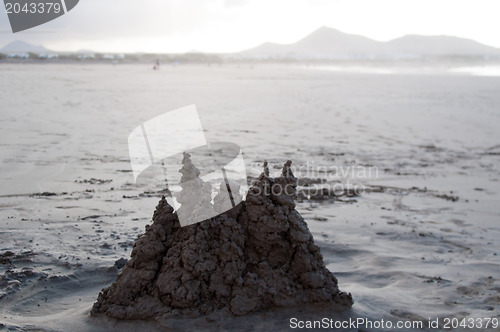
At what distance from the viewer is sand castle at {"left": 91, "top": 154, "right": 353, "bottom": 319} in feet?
9.61

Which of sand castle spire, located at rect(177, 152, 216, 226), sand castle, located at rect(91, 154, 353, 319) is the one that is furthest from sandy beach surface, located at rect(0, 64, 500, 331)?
sand castle spire, located at rect(177, 152, 216, 226)

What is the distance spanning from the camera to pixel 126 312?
9.43ft

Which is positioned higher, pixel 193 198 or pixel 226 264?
pixel 193 198

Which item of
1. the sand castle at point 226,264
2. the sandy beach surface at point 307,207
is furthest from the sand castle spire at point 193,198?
the sandy beach surface at point 307,207

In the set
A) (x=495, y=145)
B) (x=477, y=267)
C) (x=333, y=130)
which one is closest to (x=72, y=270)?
(x=477, y=267)

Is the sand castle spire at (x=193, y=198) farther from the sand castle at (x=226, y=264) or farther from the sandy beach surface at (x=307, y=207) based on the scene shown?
the sandy beach surface at (x=307, y=207)

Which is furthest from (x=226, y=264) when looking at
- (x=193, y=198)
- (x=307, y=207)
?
(x=307, y=207)

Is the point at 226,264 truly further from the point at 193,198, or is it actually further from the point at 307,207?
the point at 307,207

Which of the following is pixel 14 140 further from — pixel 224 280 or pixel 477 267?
pixel 477 267

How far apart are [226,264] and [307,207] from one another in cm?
274

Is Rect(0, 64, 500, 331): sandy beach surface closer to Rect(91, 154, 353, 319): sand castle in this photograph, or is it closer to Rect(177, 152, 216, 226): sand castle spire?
Rect(91, 154, 353, 319): sand castle

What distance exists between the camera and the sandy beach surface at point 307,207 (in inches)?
129

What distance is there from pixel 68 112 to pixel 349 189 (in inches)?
337

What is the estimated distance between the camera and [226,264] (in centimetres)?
302
